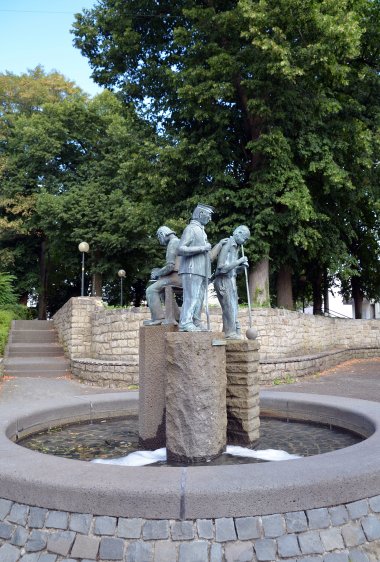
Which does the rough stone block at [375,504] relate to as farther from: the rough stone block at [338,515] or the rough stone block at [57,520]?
the rough stone block at [57,520]

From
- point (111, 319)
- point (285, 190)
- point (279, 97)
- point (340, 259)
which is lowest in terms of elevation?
point (111, 319)

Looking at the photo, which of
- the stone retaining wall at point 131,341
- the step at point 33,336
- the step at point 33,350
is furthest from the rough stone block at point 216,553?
the step at point 33,336

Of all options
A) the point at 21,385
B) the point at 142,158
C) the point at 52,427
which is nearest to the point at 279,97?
the point at 142,158

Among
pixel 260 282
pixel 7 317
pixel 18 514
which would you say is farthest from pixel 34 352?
pixel 18 514

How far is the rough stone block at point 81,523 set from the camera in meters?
3.01

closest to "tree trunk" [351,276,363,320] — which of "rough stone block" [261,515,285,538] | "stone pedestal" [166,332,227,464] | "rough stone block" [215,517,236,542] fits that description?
"stone pedestal" [166,332,227,464]

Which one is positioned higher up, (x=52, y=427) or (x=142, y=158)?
(x=142, y=158)

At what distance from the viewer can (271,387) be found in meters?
11.7

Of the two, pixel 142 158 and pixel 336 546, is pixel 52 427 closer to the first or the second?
pixel 336 546

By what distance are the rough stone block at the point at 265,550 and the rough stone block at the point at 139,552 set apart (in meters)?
0.60

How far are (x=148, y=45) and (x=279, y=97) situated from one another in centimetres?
564

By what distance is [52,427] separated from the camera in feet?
20.1

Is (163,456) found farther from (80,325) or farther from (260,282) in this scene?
(260,282)

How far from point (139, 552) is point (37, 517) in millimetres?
712
